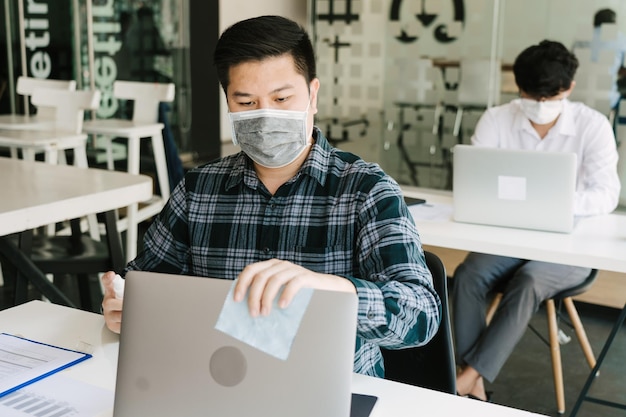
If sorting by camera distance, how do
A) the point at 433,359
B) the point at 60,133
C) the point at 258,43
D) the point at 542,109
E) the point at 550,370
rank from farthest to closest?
1. the point at 60,133
2. the point at 550,370
3. the point at 542,109
4. the point at 433,359
5. the point at 258,43

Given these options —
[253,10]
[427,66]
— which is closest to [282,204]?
[427,66]

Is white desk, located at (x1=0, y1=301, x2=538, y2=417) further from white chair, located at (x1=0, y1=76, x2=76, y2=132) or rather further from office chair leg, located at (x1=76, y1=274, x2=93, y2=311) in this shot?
white chair, located at (x1=0, y1=76, x2=76, y2=132)

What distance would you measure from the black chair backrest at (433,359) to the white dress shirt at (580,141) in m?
1.27

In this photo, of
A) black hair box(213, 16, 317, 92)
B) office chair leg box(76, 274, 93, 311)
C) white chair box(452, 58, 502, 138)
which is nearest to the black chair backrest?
black hair box(213, 16, 317, 92)

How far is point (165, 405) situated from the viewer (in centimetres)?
99

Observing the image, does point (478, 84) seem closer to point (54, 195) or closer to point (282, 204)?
point (54, 195)

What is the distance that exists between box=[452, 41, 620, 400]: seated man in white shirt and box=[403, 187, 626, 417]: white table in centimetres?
22

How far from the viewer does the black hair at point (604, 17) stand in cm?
442

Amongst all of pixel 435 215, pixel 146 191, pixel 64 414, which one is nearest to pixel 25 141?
pixel 146 191

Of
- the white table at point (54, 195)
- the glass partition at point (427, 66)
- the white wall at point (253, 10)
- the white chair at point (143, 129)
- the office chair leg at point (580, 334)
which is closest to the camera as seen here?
the white table at point (54, 195)

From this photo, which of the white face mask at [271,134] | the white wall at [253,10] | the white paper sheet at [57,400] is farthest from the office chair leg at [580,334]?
the white wall at [253,10]

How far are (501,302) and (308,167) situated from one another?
140 cm

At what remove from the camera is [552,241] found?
92.0 inches

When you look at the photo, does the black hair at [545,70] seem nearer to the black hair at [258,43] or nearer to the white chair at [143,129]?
the black hair at [258,43]
